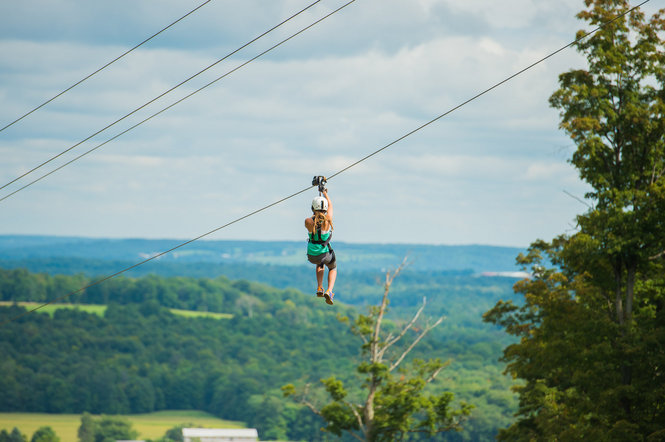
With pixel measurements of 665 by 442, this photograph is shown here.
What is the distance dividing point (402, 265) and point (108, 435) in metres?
113

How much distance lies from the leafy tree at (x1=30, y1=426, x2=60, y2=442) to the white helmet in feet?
416

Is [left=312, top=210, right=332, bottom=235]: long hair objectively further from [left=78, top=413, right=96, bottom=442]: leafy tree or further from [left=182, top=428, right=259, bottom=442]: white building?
[left=78, top=413, right=96, bottom=442]: leafy tree

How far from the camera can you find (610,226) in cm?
2719

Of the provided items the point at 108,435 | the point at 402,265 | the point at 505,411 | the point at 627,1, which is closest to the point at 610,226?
the point at 627,1

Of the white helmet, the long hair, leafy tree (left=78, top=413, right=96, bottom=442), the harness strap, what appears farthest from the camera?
leafy tree (left=78, top=413, right=96, bottom=442)

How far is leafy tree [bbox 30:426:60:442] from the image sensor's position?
430 feet

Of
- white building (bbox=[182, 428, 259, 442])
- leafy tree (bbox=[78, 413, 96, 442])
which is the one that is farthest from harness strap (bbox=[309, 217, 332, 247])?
leafy tree (bbox=[78, 413, 96, 442])

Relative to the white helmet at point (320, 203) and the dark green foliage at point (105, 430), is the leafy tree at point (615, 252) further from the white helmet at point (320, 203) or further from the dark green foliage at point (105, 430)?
the dark green foliage at point (105, 430)

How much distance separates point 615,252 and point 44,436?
122m

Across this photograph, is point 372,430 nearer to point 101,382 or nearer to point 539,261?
point 539,261

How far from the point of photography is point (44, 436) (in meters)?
133

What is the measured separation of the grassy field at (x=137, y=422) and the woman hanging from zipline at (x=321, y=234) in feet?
457

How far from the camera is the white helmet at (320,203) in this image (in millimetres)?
15406

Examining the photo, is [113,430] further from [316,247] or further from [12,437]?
[316,247]
